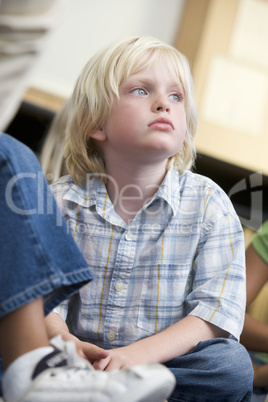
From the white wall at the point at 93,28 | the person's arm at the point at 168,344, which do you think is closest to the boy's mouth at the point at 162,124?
the person's arm at the point at 168,344

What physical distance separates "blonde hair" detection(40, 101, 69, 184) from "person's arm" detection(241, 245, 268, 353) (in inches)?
20.8

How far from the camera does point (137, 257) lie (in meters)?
0.94

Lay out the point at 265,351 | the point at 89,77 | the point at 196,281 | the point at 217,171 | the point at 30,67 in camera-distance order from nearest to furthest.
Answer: the point at 30,67 → the point at 196,281 → the point at 89,77 → the point at 265,351 → the point at 217,171

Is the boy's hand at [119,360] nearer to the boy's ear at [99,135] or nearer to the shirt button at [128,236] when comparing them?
the shirt button at [128,236]

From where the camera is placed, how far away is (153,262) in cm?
93

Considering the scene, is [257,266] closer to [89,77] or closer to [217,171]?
[217,171]

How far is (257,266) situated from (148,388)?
0.67 metres

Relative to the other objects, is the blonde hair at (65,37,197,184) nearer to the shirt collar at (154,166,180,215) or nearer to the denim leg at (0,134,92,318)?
the shirt collar at (154,166,180,215)

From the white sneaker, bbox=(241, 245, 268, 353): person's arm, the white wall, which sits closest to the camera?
the white sneaker

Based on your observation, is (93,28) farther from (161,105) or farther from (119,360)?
(119,360)

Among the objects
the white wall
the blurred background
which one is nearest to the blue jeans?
the blurred background

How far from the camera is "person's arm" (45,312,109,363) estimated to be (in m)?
0.78

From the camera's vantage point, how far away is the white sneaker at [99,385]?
1.88 ft

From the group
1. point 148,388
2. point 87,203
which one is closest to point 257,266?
point 87,203
